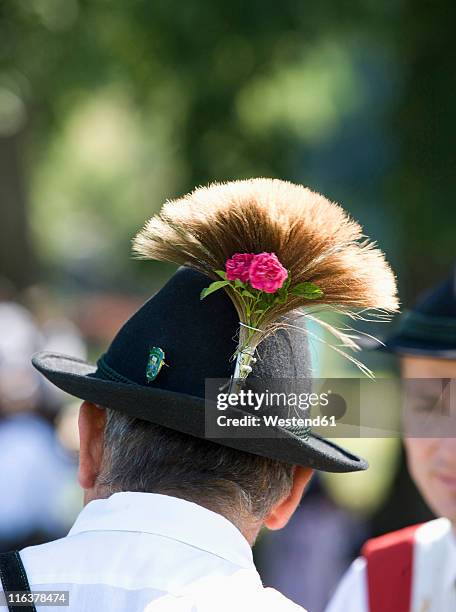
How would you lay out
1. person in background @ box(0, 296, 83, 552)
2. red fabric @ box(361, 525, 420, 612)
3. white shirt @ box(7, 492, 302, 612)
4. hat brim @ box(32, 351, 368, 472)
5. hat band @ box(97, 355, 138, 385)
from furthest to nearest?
1. person in background @ box(0, 296, 83, 552)
2. red fabric @ box(361, 525, 420, 612)
3. hat band @ box(97, 355, 138, 385)
4. hat brim @ box(32, 351, 368, 472)
5. white shirt @ box(7, 492, 302, 612)

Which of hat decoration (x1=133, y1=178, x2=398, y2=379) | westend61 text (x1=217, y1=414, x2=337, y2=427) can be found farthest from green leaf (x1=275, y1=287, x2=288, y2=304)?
westend61 text (x1=217, y1=414, x2=337, y2=427)

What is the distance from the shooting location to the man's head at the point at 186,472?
2.02 metres

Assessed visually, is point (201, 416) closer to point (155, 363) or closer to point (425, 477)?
point (155, 363)

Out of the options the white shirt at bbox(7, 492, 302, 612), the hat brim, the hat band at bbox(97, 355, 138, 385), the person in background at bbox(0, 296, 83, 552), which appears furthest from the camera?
the person in background at bbox(0, 296, 83, 552)

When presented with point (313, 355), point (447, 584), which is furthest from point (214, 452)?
point (447, 584)

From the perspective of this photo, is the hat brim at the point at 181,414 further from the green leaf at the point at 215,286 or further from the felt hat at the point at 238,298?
the green leaf at the point at 215,286

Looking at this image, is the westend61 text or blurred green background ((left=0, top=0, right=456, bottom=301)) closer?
the westend61 text

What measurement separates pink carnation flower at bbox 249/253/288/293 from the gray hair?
343mm

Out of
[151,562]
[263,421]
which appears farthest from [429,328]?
[151,562]

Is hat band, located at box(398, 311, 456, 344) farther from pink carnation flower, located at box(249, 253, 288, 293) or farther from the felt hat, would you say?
pink carnation flower, located at box(249, 253, 288, 293)

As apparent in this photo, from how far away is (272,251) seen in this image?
208 cm

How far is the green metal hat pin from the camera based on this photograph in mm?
2090

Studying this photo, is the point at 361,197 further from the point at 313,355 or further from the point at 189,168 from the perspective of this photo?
the point at 313,355

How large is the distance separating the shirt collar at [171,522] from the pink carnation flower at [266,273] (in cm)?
46
